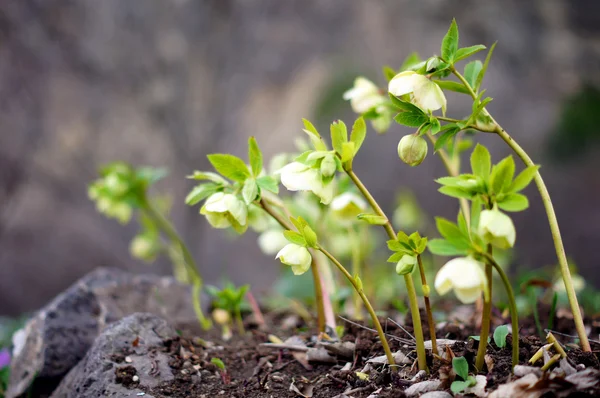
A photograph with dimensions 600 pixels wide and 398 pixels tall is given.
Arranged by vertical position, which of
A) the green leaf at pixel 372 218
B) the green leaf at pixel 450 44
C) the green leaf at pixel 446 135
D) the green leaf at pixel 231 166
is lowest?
the green leaf at pixel 372 218

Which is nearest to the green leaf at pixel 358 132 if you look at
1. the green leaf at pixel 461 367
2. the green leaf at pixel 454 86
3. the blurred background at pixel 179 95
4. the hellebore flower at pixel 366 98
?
the green leaf at pixel 454 86

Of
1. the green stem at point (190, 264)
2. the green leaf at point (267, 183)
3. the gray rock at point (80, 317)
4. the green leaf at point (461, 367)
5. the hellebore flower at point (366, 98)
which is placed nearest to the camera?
the green leaf at point (461, 367)

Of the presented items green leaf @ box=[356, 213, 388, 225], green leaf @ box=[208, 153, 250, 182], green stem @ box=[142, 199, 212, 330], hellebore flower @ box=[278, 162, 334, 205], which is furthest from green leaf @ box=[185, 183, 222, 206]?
green stem @ box=[142, 199, 212, 330]

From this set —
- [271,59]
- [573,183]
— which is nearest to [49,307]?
[271,59]

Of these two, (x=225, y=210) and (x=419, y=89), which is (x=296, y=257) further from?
(x=419, y=89)

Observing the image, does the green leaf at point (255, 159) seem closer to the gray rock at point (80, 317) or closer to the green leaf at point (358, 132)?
the green leaf at point (358, 132)

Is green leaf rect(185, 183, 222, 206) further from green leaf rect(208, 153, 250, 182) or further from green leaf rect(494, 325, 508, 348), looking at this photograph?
green leaf rect(494, 325, 508, 348)
